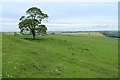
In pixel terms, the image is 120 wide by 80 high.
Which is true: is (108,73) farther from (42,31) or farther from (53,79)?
(42,31)

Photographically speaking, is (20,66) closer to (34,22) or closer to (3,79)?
(3,79)

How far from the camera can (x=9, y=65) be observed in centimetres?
1431

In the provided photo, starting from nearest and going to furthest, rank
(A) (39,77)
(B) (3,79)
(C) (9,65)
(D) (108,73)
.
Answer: (B) (3,79) < (A) (39,77) < (C) (9,65) < (D) (108,73)

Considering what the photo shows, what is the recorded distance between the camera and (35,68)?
609 inches

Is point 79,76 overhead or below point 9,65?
below

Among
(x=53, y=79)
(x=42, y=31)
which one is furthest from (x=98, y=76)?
(x=42, y=31)

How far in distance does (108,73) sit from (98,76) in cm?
226

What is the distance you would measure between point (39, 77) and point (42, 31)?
86.4 ft

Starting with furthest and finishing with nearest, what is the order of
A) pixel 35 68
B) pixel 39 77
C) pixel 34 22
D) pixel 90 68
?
pixel 34 22
pixel 90 68
pixel 35 68
pixel 39 77

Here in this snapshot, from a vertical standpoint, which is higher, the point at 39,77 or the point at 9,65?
the point at 9,65

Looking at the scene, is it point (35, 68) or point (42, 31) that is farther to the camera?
point (42, 31)

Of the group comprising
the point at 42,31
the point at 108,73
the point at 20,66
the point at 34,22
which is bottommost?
the point at 108,73

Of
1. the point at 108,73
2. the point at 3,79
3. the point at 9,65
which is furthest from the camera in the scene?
the point at 108,73

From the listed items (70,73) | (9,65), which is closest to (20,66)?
(9,65)
